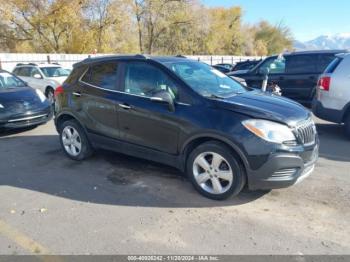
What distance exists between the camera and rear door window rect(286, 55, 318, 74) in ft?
31.6

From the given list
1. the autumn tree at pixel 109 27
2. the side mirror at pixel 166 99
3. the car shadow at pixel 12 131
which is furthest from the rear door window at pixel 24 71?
the autumn tree at pixel 109 27

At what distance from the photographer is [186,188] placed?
4.41 meters

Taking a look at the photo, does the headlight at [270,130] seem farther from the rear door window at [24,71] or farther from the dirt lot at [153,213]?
the rear door window at [24,71]

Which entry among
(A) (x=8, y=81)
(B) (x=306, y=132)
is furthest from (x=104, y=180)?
(A) (x=8, y=81)

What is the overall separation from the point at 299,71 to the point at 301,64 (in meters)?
0.22

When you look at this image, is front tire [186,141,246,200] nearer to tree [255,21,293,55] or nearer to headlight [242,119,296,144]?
headlight [242,119,296,144]

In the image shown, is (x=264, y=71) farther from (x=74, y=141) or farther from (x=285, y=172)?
(x=285, y=172)

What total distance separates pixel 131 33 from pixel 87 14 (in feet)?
17.4

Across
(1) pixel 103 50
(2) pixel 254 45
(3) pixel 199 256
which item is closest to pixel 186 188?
(3) pixel 199 256

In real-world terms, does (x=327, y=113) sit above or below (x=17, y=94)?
below

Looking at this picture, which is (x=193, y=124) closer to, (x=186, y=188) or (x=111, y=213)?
(x=186, y=188)

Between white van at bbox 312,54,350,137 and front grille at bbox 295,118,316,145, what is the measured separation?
3.06m

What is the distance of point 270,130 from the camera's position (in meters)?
3.68

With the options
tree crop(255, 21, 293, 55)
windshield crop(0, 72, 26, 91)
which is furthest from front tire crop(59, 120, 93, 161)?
tree crop(255, 21, 293, 55)
